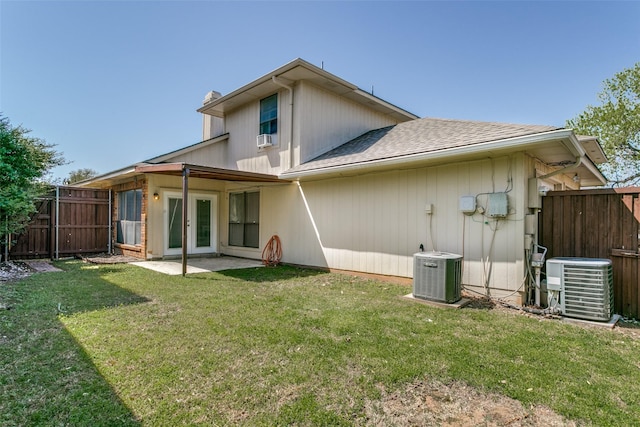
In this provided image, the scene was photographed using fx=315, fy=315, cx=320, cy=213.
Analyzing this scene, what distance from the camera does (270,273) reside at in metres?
7.48

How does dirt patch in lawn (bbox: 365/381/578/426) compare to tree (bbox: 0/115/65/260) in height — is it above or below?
below

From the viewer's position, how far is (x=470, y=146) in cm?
498

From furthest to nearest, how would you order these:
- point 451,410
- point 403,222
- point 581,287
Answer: point 403,222, point 581,287, point 451,410

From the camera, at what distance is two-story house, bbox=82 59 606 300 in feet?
16.8

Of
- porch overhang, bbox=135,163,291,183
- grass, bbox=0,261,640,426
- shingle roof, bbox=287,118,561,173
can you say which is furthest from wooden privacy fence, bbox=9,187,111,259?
shingle roof, bbox=287,118,561,173

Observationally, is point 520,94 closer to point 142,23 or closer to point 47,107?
point 142,23

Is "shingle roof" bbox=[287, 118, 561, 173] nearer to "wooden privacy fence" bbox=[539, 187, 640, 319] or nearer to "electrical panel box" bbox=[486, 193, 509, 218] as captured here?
"electrical panel box" bbox=[486, 193, 509, 218]

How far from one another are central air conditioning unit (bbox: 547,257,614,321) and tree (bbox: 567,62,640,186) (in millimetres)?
16731

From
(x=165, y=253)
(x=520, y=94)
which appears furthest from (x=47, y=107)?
(x=520, y=94)

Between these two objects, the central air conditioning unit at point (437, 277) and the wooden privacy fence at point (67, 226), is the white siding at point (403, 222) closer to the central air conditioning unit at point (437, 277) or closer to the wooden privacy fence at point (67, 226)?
the central air conditioning unit at point (437, 277)

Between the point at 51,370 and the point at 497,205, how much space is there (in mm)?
5866

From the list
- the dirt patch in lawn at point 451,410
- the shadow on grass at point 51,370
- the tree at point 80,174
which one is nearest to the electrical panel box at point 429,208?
the dirt patch in lawn at point 451,410

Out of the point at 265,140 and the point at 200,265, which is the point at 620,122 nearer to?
the point at 265,140

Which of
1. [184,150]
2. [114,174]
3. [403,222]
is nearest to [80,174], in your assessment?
[114,174]
